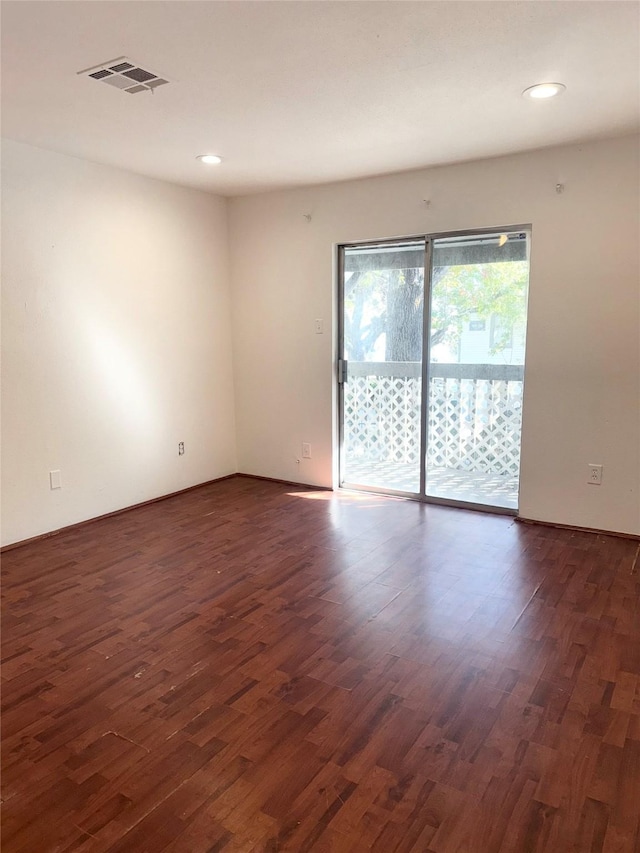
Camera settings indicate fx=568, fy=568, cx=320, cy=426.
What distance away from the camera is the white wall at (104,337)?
3.63 m

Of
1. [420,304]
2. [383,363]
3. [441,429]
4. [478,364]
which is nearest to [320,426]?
[383,363]

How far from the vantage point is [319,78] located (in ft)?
8.54

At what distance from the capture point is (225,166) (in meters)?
4.07

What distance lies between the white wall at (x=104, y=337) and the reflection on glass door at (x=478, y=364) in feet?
6.70

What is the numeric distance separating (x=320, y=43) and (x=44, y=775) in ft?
9.26

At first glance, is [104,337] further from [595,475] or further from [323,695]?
[595,475]

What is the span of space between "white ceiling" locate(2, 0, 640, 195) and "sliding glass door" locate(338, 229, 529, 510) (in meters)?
0.80

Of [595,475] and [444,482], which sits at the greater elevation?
[595,475]

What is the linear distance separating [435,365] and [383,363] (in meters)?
0.46

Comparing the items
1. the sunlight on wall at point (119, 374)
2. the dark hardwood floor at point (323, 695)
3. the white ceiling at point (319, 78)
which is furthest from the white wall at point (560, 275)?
the sunlight on wall at point (119, 374)

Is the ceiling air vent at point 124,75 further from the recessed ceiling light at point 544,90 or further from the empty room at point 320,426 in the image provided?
the recessed ceiling light at point 544,90

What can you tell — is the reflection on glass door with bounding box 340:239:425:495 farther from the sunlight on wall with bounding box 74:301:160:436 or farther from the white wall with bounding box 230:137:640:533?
the sunlight on wall with bounding box 74:301:160:436

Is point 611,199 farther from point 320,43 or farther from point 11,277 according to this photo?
point 11,277

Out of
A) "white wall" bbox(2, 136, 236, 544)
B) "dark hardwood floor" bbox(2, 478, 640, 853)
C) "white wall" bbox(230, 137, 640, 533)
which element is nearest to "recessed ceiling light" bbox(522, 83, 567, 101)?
"white wall" bbox(230, 137, 640, 533)
